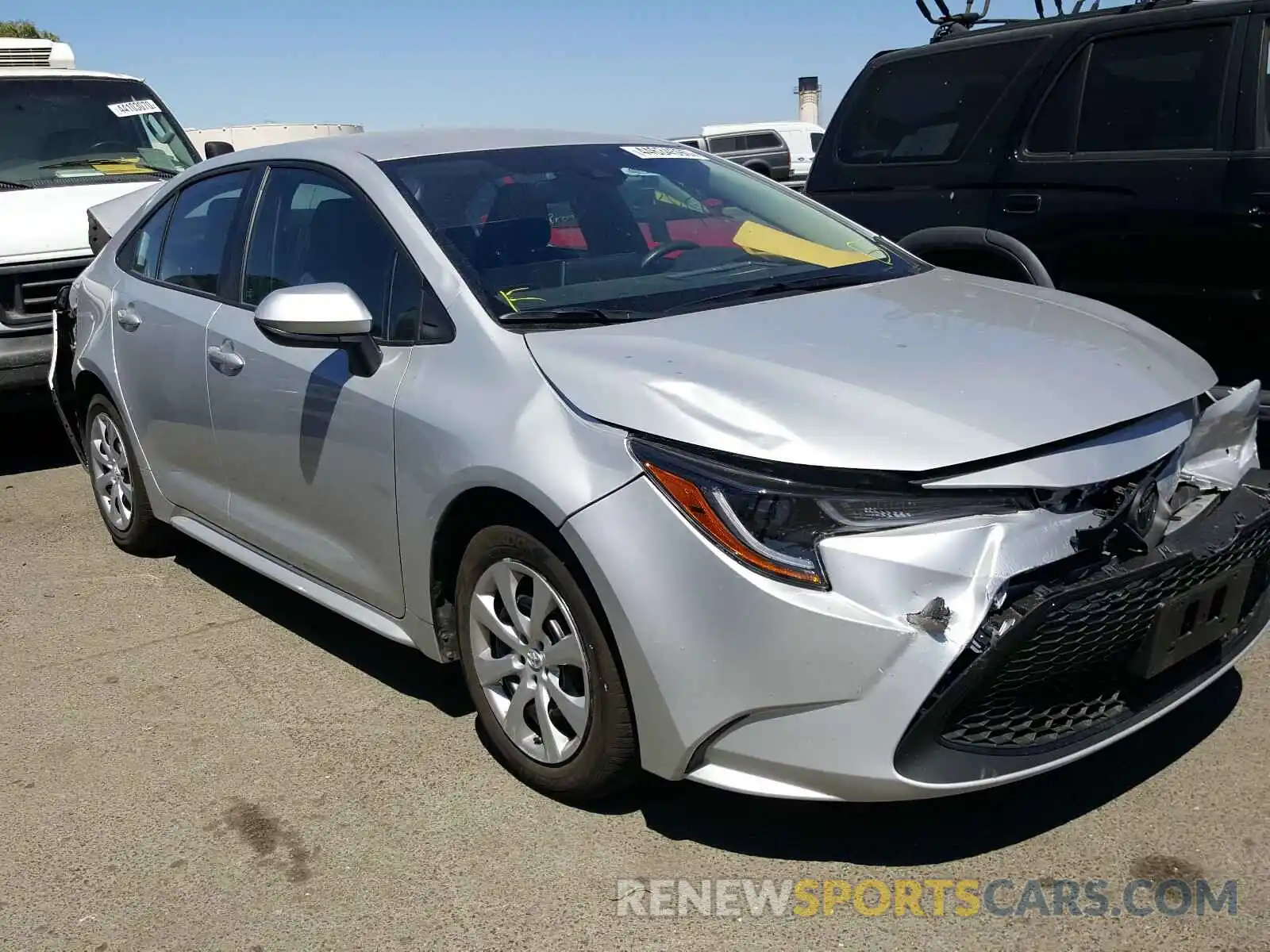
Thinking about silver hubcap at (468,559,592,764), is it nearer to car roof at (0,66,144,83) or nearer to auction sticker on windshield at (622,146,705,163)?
auction sticker on windshield at (622,146,705,163)

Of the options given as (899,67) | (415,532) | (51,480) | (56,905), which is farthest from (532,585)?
(51,480)

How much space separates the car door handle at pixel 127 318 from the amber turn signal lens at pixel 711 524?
2876 millimetres

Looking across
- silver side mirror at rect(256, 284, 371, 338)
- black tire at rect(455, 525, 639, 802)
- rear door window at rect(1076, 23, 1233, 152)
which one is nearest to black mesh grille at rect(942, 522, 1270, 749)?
black tire at rect(455, 525, 639, 802)

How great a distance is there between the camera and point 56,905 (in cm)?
298

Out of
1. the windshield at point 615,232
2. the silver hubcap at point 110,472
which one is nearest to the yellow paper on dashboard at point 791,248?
the windshield at point 615,232

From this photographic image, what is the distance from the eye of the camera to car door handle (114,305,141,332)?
15.9ft

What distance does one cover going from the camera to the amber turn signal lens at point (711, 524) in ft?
8.46

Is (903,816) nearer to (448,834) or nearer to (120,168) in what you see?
(448,834)

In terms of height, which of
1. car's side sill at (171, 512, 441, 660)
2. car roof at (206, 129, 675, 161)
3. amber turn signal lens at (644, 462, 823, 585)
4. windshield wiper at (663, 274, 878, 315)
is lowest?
car's side sill at (171, 512, 441, 660)

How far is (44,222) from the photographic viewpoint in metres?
7.06

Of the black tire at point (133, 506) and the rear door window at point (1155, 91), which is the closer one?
the rear door window at point (1155, 91)

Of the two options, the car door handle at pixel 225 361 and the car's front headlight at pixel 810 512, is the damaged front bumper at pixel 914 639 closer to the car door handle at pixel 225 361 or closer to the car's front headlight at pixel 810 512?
the car's front headlight at pixel 810 512

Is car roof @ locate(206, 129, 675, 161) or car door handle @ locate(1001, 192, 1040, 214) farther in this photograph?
car door handle @ locate(1001, 192, 1040, 214)

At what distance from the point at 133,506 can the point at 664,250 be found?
271 cm
